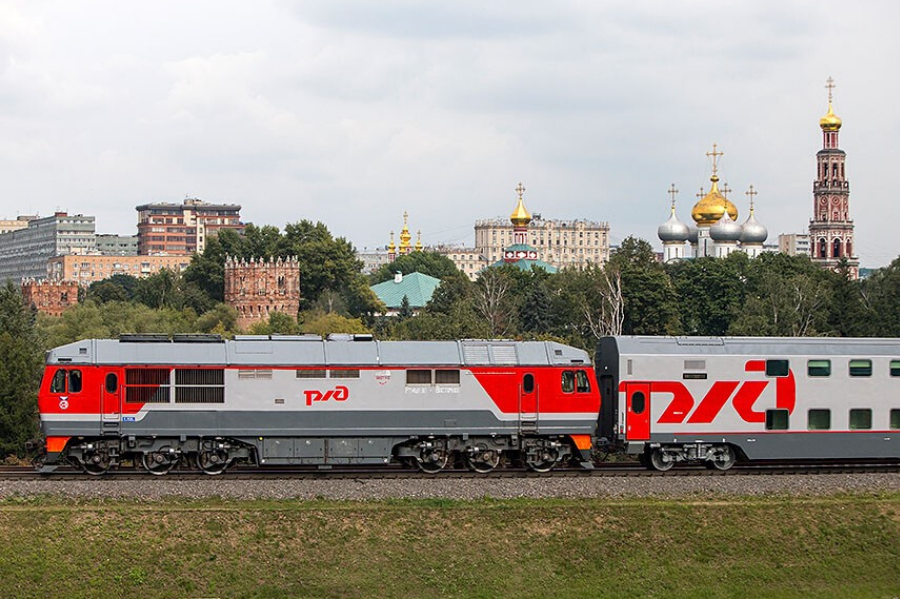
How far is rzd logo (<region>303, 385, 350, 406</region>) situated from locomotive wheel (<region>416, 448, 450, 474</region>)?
123 inches

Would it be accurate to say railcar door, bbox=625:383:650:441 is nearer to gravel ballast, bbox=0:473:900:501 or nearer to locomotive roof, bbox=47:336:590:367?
locomotive roof, bbox=47:336:590:367

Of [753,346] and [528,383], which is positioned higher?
[753,346]

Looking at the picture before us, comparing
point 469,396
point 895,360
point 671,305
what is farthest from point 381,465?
point 671,305

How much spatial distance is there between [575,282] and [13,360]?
310ft

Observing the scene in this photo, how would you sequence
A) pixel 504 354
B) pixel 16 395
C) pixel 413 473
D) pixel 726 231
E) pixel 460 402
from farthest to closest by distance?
pixel 726 231, pixel 16 395, pixel 504 354, pixel 460 402, pixel 413 473

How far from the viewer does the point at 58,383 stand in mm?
38594

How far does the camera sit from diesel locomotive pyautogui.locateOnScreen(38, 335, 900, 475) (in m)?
39.0

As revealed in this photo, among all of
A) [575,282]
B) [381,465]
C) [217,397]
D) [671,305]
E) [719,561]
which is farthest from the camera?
[575,282]

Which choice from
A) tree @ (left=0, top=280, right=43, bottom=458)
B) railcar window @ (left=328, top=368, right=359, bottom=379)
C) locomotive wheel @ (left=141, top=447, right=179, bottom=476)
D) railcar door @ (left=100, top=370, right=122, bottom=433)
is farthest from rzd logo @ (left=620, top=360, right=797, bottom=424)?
tree @ (left=0, top=280, right=43, bottom=458)

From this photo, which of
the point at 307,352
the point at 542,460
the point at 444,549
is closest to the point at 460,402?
the point at 542,460

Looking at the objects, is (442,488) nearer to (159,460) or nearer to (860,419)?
(159,460)

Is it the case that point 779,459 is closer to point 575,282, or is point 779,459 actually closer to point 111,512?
point 111,512

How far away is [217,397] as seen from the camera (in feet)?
129

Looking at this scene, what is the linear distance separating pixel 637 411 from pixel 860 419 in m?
7.64
